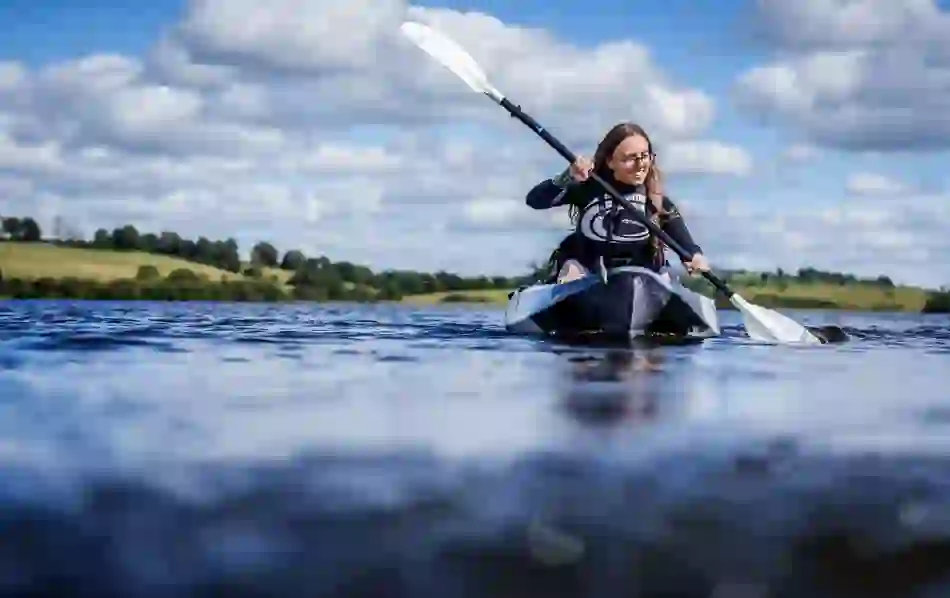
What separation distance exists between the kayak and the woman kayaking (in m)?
0.42

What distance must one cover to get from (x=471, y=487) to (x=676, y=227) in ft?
41.1

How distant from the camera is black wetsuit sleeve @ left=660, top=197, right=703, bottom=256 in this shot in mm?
15984

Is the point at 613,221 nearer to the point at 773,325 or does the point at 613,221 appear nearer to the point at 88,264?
the point at 773,325

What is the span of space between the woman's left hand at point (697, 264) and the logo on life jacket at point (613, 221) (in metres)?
0.74

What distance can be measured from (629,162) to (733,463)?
11.4 m

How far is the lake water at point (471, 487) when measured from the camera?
8.79 ft

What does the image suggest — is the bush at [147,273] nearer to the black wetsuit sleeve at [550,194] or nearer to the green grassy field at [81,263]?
the green grassy field at [81,263]

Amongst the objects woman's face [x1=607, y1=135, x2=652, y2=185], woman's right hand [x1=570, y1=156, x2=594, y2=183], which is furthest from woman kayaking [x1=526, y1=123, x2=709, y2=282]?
woman's right hand [x1=570, y1=156, x2=594, y2=183]

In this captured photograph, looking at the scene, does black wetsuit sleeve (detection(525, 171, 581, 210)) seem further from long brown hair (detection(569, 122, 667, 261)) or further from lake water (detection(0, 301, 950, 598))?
lake water (detection(0, 301, 950, 598))

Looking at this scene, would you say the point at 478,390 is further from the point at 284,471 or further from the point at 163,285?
the point at 163,285

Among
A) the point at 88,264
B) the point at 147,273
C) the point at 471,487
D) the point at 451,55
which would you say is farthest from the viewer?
the point at 147,273

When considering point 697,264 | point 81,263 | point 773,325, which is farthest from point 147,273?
point 697,264

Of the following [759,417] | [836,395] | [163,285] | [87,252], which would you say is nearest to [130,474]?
[759,417]

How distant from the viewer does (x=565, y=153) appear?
1502cm
